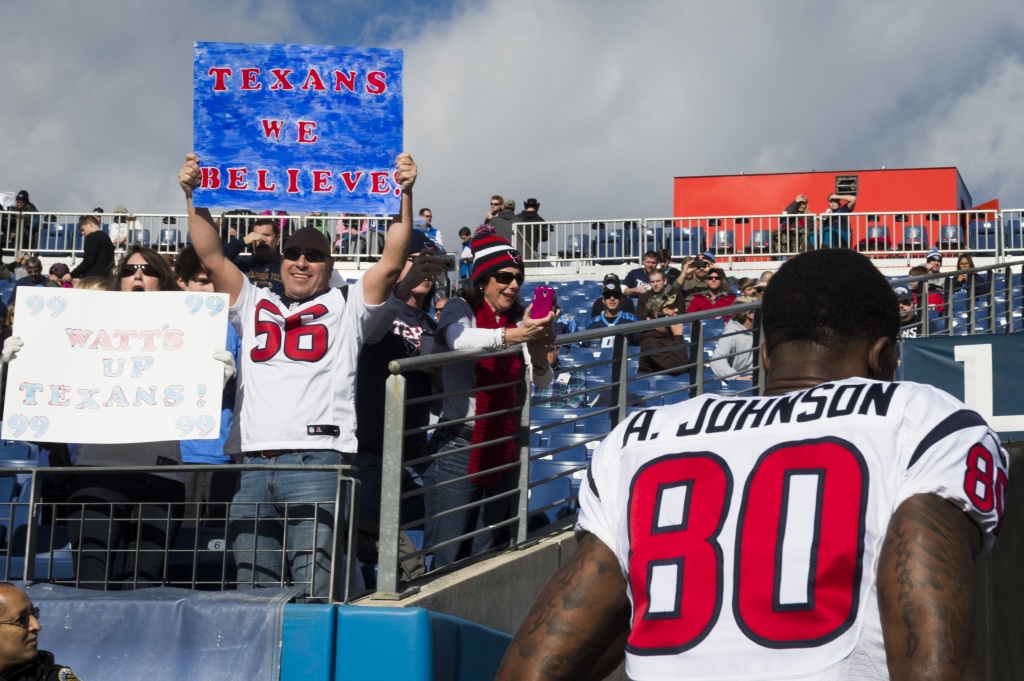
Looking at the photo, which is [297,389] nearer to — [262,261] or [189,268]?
[189,268]

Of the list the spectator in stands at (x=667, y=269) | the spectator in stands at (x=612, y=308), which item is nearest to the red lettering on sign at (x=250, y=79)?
the spectator in stands at (x=612, y=308)

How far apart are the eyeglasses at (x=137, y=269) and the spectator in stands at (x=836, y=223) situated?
49.9 ft

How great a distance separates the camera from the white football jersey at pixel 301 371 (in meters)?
4.56

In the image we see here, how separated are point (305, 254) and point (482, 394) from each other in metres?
1.01

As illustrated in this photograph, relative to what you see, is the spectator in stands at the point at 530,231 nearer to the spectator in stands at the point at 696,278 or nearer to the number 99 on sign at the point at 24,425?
the spectator in stands at the point at 696,278

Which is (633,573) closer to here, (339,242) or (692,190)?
(339,242)

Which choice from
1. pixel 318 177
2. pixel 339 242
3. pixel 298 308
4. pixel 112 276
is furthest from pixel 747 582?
pixel 339 242

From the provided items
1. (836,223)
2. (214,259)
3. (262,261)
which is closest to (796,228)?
(836,223)

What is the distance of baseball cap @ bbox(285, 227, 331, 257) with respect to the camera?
193 inches

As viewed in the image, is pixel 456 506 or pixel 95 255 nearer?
pixel 456 506

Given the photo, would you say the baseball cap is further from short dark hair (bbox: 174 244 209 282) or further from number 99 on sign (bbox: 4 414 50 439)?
short dark hair (bbox: 174 244 209 282)

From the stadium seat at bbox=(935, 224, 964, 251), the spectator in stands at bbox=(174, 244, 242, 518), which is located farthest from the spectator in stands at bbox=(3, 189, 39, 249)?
the spectator in stands at bbox=(174, 244, 242, 518)

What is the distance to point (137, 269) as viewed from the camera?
5.30 meters

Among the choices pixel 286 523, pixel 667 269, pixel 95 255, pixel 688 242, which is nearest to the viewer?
pixel 286 523
